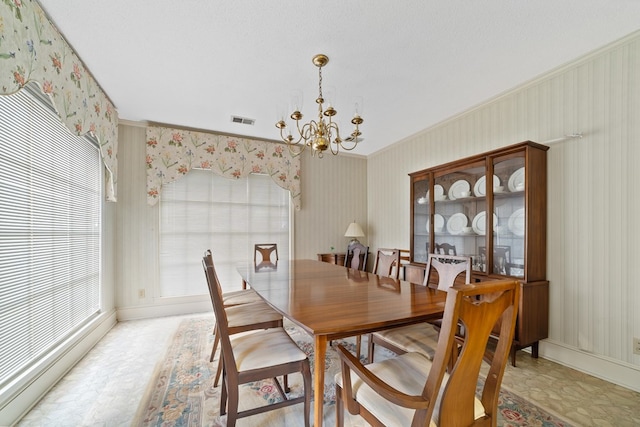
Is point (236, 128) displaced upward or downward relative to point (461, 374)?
upward

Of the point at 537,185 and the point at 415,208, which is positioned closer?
the point at 537,185

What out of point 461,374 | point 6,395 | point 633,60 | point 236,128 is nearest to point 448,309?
point 461,374

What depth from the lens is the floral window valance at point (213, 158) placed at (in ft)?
11.6

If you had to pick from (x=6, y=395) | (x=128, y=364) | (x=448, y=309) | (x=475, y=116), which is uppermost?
(x=475, y=116)

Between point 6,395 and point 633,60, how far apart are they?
4623 mm

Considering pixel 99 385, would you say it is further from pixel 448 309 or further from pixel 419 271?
pixel 419 271

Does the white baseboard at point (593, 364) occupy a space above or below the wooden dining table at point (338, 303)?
below

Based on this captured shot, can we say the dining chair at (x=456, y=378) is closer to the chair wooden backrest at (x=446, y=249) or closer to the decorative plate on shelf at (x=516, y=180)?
the decorative plate on shelf at (x=516, y=180)

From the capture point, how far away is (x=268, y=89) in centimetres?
266

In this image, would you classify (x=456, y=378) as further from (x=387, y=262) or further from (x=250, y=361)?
(x=387, y=262)

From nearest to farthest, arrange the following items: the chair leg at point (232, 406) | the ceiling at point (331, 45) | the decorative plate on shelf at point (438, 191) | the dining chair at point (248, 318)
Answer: the chair leg at point (232, 406) → the ceiling at point (331, 45) → the dining chair at point (248, 318) → the decorative plate on shelf at point (438, 191)

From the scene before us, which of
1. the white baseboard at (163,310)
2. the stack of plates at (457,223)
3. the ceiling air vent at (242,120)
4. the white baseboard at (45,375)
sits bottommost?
the white baseboard at (163,310)

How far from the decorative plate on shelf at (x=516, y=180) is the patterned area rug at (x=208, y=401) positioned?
1654mm

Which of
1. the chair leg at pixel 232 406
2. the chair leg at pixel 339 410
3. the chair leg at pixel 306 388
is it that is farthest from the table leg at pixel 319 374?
the chair leg at pixel 232 406
